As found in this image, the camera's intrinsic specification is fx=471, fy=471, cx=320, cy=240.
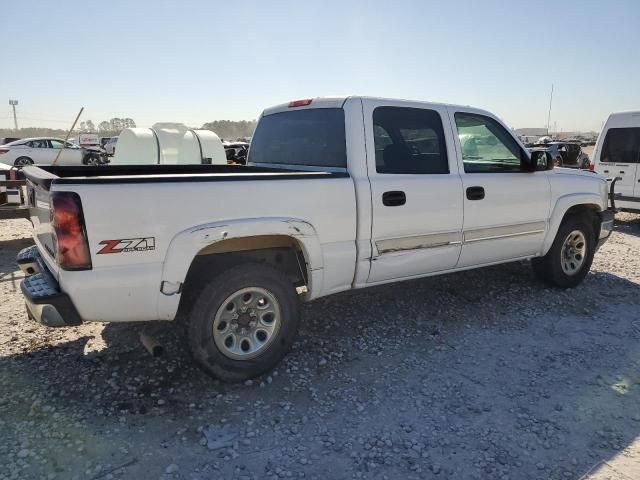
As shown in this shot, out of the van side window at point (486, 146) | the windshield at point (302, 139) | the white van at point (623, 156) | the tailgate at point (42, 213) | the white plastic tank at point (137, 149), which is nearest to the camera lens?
the tailgate at point (42, 213)

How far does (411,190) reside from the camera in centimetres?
380

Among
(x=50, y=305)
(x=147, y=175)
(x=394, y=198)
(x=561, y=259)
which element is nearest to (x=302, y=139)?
(x=394, y=198)

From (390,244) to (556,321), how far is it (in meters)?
2.03

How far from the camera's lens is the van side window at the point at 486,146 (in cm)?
432

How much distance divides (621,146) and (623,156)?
0.68 ft

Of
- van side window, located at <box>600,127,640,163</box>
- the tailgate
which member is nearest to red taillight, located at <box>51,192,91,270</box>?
the tailgate

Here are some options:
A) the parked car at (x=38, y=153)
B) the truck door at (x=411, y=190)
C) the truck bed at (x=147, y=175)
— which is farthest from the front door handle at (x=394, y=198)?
the parked car at (x=38, y=153)

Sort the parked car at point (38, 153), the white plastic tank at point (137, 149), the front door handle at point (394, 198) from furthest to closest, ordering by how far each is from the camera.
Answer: the parked car at point (38, 153)
the white plastic tank at point (137, 149)
the front door handle at point (394, 198)

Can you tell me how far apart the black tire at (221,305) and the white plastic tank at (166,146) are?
10.9 meters

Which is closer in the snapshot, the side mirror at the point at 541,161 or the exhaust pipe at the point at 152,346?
the exhaust pipe at the point at 152,346

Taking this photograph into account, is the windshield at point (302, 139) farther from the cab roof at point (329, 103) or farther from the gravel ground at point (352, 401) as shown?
the gravel ground at point (352, 401)

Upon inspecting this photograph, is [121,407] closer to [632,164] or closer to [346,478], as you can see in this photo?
[346,478]

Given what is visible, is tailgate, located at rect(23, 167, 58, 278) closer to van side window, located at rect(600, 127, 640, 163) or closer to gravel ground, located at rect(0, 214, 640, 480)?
gravel ground, located at rect(0, 214, 640, 480)

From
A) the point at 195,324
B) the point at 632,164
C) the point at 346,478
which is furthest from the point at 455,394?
the point at 632,164
